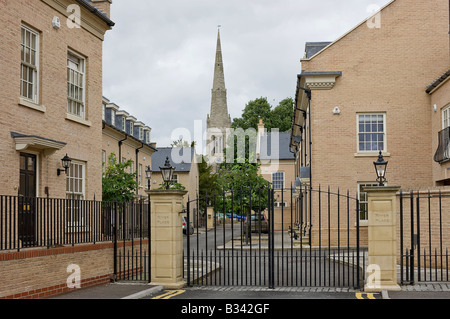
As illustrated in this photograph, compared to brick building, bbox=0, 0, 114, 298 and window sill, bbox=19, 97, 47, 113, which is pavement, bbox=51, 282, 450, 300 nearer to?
brick building, bbox=0, 0, 114, 298

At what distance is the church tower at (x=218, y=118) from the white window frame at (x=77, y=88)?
8823 cm

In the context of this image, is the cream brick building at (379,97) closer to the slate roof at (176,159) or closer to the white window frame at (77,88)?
the white window frame at (77,88)

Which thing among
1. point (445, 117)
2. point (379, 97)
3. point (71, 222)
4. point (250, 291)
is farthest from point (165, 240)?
point (379, 97)

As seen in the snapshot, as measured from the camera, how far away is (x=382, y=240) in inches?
547

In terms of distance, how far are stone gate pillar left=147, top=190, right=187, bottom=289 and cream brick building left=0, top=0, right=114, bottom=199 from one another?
3.45 metres

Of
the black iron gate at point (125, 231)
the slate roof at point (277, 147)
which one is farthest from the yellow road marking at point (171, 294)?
the slate roof at point (277, 147)

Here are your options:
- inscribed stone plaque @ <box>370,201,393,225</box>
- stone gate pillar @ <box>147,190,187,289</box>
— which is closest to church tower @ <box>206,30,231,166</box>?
stone gate pillar @ <box>147,190,187,289</box>

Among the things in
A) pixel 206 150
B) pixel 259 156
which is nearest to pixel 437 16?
pixel 259 156

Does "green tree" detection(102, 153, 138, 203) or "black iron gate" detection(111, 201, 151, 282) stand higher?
"green tree" detection(102, 153, 138, 203)

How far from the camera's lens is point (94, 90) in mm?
19203

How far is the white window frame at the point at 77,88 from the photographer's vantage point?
17.9 m

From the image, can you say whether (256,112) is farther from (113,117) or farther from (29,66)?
(29,66)

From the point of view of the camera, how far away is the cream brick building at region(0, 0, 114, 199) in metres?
14.7
